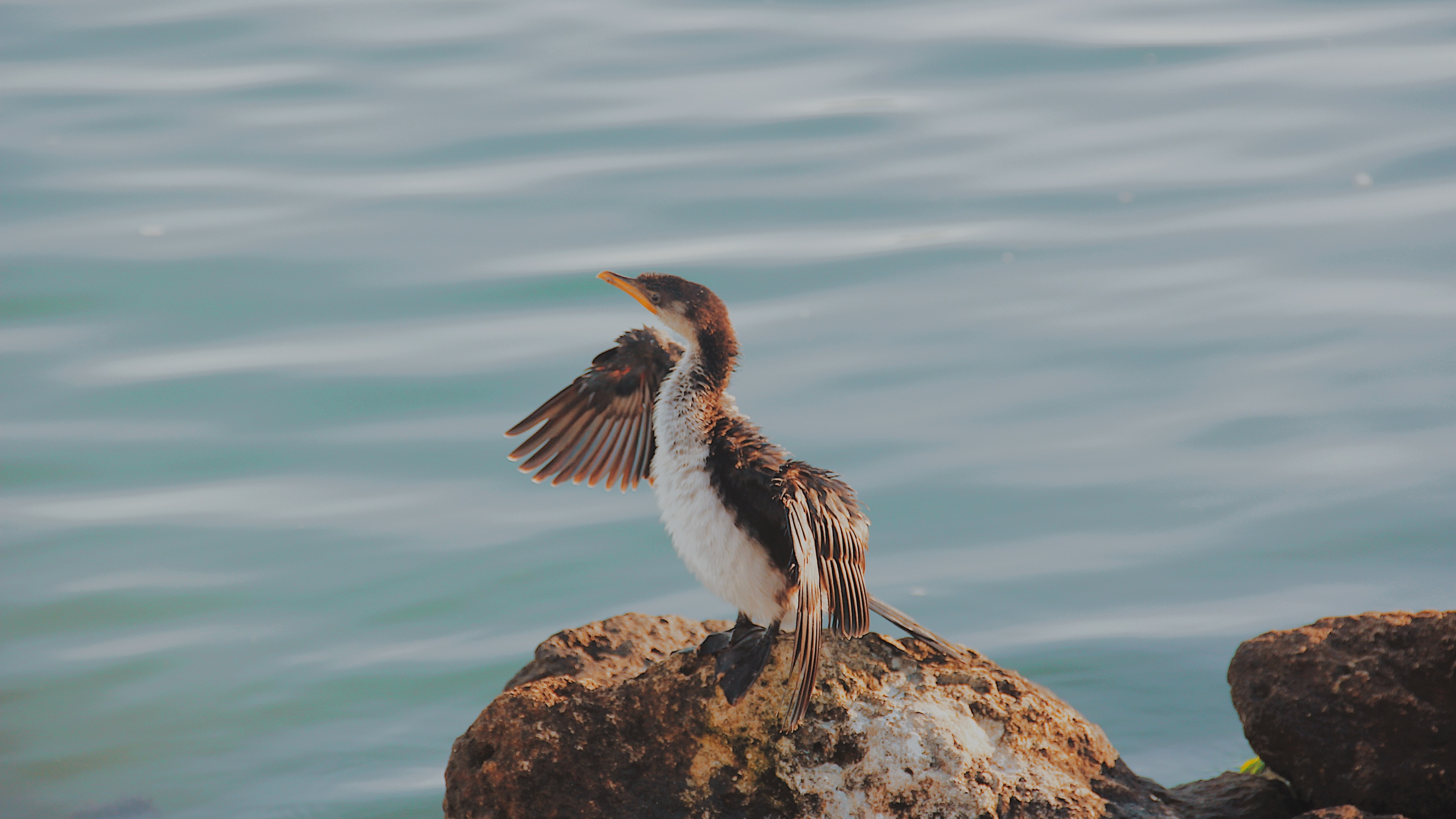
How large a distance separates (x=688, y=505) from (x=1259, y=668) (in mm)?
1485

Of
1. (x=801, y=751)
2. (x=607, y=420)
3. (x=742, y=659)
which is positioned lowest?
(x=801, y=751)

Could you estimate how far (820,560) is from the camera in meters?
3.20

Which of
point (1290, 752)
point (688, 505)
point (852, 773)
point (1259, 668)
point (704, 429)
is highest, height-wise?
point (704, 429)

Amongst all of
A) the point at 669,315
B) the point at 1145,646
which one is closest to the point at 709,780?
the point at 669,315

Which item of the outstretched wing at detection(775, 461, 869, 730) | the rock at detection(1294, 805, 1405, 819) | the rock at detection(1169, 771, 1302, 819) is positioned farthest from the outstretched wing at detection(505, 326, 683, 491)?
the rock at detection(1294, 805, 1405, 819)

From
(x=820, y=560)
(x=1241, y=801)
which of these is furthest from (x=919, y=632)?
(x=1241, y=801)

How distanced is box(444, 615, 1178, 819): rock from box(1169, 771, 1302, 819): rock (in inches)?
3.6

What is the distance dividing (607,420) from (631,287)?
49 centimetres

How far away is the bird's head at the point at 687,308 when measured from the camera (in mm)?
3678

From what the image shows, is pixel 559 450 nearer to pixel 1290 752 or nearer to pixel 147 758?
pixel 1290 752

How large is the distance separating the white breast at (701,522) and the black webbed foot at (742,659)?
0.09 m

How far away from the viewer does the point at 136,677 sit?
675 centimetres

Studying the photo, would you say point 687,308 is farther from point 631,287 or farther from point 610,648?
point 610,648

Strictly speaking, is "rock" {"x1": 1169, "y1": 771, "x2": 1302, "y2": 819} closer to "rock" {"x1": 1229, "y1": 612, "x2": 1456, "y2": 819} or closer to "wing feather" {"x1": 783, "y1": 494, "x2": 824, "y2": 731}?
"rock" {"x1": 1229, "y1": 612, "x2": 1456, "y2": 819}
